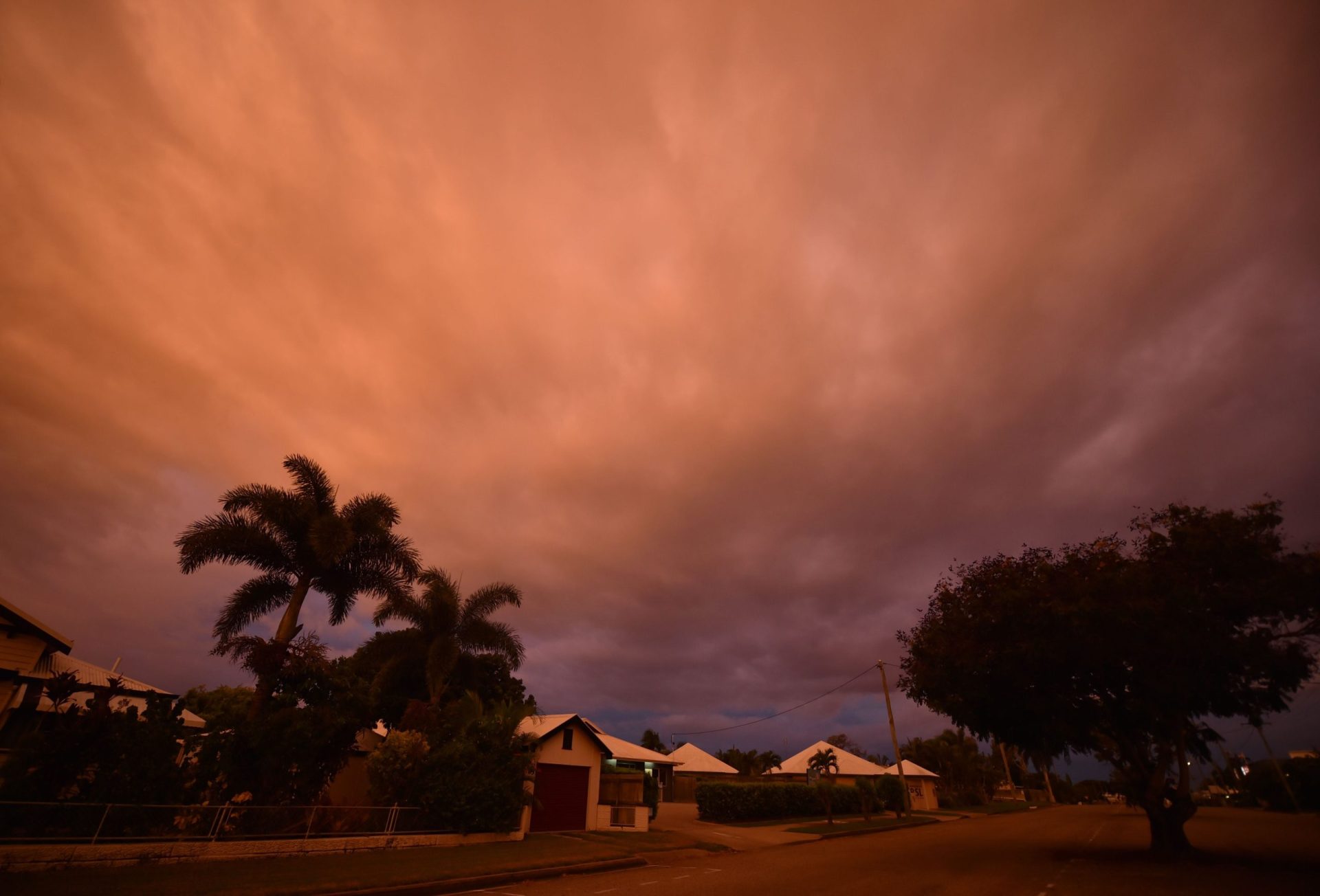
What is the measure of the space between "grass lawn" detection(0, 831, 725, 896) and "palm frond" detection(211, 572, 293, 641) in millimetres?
9026

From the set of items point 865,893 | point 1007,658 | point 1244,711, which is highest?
point 1007,658

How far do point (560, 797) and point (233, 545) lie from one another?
→ 16.2 metres

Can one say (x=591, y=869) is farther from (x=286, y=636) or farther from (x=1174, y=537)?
(x=1174, y=537)

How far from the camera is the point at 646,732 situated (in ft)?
289

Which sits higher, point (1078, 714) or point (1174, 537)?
point (1174, 537)

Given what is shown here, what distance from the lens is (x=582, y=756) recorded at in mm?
26641

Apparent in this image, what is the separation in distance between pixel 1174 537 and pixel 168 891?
83.3 feet

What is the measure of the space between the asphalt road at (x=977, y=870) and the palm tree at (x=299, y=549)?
12.1 m

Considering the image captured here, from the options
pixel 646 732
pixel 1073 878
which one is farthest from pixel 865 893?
pixel 646 732

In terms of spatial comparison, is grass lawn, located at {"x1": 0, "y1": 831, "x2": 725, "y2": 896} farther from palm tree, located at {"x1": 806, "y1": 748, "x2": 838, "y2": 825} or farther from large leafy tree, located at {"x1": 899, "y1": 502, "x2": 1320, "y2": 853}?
palm tree, located at {"x1": 806, "y1": 748, "x2": 838, "y2": 825}

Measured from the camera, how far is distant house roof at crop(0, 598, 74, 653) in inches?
622

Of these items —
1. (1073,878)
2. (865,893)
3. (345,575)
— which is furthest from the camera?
(345,575)

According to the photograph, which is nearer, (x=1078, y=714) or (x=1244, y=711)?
(x=1244, y=711)

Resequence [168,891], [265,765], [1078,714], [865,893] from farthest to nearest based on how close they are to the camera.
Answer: [1078,714] → [265,765] → [865,893] → [168,891]
